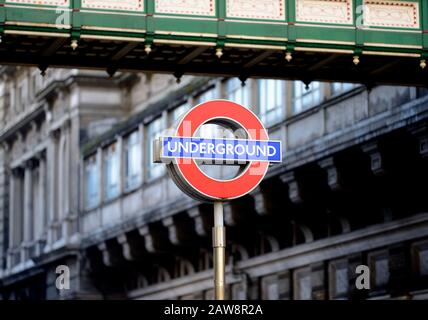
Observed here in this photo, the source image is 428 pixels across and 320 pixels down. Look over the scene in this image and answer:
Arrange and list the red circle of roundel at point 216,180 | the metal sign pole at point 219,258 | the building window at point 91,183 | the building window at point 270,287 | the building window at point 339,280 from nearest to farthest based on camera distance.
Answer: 1. the metal sign pole at point 219,258
2. the red circle of roundel at point 216,180
3. the building window at point 339,280
4. the building window at point 270,287
5. the building window at point 91,183

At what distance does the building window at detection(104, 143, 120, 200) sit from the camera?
55.6 meters

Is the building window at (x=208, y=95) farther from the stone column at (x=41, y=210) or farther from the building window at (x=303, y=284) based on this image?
the stone column at (x=41, y=210)

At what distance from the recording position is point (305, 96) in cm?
4159

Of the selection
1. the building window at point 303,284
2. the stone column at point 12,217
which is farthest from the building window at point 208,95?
the stone column at point 12,217

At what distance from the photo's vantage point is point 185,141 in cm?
2428

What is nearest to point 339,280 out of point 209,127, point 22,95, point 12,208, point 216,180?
point 209,127

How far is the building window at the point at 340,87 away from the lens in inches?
1535

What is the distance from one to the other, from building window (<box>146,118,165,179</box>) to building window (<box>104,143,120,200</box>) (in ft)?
10.0

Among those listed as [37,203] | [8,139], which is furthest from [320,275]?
[8,139]

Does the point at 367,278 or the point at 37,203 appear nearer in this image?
the point at 367,278

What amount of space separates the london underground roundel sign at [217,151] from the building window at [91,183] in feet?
108
